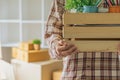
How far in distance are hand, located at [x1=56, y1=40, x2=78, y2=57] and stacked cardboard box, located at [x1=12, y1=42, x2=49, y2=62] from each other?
1.11 metres

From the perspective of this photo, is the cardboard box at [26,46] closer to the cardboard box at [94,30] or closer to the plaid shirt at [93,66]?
the plaid shirt at [93,66]

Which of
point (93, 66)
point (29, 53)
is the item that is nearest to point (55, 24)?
point (93, 66)

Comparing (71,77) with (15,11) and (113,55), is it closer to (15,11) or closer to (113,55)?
(113,55)

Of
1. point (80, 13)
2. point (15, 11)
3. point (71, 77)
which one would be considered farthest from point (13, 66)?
point (80, 13)

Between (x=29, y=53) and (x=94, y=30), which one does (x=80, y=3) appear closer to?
(x=94, y=30)

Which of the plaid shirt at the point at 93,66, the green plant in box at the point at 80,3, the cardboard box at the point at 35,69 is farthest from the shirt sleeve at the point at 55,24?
the cardboard box at the point at 35,69

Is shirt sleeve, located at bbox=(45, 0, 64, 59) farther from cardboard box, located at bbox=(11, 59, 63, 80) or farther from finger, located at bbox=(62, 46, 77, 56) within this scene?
cardboard box, located at bbox=(11, 59, 63, 80)

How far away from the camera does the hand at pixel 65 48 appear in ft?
2.42

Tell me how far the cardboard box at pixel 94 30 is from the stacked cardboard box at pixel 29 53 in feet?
4.03

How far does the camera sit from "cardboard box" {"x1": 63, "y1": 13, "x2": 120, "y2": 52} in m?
0.69

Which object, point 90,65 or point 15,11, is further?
point 15,11

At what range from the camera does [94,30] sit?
693 millimetres

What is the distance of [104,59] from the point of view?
899 mm

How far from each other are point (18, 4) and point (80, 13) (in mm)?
1512
